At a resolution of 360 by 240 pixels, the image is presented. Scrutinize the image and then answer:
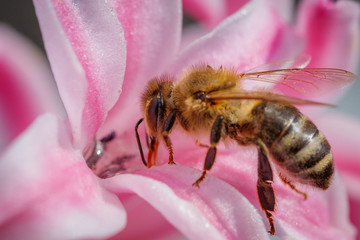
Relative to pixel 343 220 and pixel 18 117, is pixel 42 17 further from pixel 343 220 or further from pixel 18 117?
pixel 18 117

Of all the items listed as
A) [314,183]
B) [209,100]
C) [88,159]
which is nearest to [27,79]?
[88,159]

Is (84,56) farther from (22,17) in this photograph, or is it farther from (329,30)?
(22,17)

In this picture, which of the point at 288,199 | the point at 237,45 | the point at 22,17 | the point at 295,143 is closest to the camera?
the point at 295,143

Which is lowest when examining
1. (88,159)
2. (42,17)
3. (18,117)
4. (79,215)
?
(18,117)

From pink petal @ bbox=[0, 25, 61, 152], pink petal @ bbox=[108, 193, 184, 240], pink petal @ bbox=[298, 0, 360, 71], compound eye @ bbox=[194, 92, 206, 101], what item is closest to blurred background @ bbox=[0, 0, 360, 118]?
pink petal @ bbox=[0, 25, 61, 152]

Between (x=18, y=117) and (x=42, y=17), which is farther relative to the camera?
(x=18, y=117)

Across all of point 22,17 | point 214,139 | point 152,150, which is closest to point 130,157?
point 152,150
